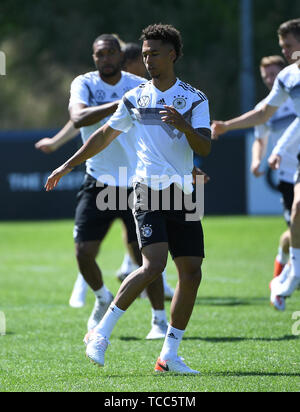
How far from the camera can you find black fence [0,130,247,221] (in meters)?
19.7

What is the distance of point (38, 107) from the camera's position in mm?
43469

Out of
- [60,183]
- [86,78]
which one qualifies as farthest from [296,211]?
[60,183]

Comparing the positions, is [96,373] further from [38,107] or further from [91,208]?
[38,107]

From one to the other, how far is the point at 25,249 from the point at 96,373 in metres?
9.55

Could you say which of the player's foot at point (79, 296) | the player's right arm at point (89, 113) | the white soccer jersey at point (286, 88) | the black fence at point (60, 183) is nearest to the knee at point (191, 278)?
the player's right arm at point (89, 113)

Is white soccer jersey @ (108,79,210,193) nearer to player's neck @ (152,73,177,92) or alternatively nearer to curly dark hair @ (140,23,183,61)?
player's neck @ (152,73,177,92)

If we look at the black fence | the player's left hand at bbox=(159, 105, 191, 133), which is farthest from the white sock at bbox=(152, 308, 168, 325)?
the black fence

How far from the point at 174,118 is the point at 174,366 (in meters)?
1.53

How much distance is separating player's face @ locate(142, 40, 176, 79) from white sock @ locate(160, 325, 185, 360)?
5.28ft

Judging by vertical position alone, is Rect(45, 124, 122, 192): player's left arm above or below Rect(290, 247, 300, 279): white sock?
above

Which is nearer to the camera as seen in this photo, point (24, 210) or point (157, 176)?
point (157, 176)

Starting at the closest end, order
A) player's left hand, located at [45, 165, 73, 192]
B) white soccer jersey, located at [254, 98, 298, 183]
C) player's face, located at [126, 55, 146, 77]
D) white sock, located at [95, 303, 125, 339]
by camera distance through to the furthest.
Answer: white sock, located at [95, 303, 125, 339] → player's left hand, located at [45, 165, 73, 192] → player's face, located at [126, 55, 146, 77] → white soccer jersey, located at [254, 98, 298, 183]

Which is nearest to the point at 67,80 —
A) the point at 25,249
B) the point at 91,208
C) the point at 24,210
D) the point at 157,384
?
the point at 24,210
